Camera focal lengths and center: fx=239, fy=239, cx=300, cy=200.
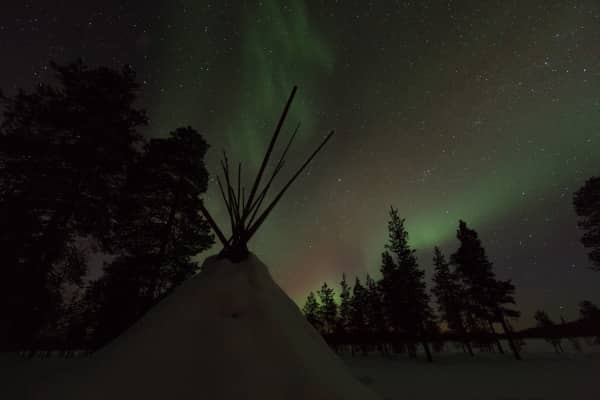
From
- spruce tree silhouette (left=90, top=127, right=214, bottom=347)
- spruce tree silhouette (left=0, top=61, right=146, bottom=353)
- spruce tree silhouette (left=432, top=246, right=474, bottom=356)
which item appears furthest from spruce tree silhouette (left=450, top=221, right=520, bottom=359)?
spruce tree silhouette (left=0, top=61, right=146, bottom=353)

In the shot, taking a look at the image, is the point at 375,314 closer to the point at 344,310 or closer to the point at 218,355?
the point at 344,310

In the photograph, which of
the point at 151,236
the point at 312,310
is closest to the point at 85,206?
the point at 151,236

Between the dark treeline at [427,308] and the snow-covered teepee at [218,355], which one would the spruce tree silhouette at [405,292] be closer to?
the dark treeline at [427,308]

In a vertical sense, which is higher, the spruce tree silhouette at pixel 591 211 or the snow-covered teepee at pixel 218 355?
the spruce tree silhouette at pixel 591 211

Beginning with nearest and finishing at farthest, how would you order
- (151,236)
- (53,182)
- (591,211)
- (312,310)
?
(53,182), (151,236), (591,211), (312,310)

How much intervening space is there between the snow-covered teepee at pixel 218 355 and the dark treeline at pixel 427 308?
18699 mm

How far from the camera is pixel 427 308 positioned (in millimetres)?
28000

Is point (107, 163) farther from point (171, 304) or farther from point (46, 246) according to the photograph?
point (171, 304)

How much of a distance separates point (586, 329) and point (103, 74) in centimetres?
3902

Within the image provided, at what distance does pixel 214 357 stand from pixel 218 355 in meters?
0.03

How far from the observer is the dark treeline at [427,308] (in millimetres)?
19438

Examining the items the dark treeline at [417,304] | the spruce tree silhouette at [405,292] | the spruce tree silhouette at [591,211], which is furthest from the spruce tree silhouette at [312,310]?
the spruce tree silhouette at [591,211]

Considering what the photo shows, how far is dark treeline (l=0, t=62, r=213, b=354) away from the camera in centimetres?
596

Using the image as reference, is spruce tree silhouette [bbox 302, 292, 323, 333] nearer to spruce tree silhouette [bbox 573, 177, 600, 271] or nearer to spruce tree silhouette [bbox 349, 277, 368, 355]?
spruce tree silhouette [bbox 349, 277, 368, 355]
